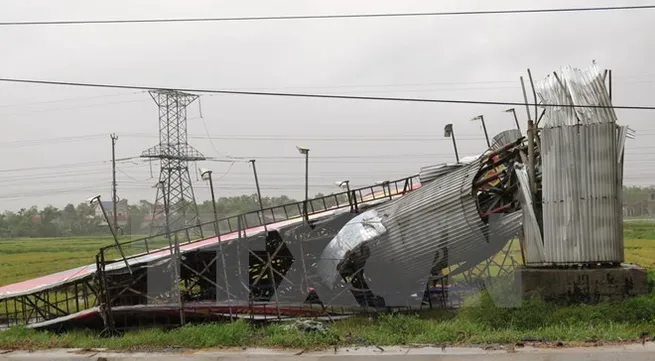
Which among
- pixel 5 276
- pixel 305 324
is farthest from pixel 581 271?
pixel 5 276

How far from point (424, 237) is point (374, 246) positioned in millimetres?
1441

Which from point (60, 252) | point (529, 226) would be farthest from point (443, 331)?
point (60, 252)

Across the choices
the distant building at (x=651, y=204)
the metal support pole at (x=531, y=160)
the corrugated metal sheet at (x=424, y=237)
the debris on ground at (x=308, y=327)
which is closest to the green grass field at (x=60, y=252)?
the distant building at (x=651, y=204)

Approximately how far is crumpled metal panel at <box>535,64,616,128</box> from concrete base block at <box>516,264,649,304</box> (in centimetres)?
317

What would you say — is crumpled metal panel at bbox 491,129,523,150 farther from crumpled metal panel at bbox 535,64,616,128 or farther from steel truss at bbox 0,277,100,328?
steel truss at bbox 0,277,100,328

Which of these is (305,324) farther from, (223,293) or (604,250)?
(223,293)

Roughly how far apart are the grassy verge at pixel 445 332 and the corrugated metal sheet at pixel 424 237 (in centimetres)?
302

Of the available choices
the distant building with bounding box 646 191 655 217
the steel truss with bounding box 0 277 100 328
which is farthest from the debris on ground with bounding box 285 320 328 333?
the distant building with bounding box 646 191 655 217

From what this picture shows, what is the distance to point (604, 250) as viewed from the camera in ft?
41.0

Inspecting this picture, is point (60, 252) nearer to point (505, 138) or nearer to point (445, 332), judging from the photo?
point (505, 138)

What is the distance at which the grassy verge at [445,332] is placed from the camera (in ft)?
27.7

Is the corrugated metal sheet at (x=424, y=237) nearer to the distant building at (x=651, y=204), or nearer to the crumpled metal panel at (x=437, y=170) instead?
the crumpled metal panel at (x=437, y=170)

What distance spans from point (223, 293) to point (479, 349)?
10.7 meters

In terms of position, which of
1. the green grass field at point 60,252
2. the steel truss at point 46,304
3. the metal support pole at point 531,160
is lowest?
the green grass field at point 60,252
